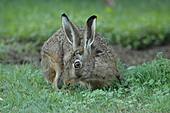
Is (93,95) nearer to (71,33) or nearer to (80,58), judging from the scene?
(80,58)

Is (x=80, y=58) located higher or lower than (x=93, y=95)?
higher

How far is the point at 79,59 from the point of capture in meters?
5.25

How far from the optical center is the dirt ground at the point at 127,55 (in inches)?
318

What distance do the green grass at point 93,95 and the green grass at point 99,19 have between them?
3493 mm

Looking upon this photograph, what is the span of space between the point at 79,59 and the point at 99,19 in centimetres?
571

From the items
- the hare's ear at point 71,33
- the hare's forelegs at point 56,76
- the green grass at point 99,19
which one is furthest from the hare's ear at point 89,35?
the green grass at point 99,19

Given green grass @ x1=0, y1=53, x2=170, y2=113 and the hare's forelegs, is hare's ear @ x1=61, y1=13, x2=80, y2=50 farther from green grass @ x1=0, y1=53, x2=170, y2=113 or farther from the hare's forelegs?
green grass @ x1=0, y1=53, x2=170, y2=113

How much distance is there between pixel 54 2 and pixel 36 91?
941 centimetres

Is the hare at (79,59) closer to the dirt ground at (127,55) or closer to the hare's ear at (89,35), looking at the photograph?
the hare's ear at (89,35)

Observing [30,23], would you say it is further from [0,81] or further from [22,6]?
[0,81]

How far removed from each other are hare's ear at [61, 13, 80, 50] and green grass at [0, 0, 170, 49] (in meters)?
3.89

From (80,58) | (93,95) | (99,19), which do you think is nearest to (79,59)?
(80,58)

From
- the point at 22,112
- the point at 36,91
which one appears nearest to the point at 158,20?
the point at 36,91

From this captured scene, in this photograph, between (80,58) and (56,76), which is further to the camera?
(56,76)
